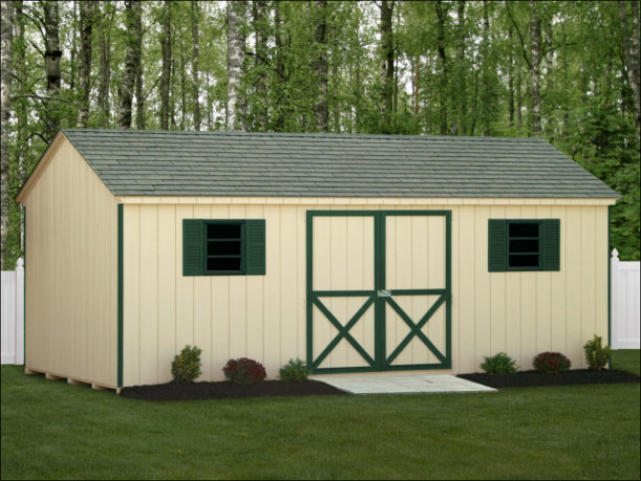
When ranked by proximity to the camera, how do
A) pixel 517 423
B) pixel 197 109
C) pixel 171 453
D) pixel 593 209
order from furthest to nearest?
pixel 197 109
pixel 593 209
pixel 517 423
pixel 171 453

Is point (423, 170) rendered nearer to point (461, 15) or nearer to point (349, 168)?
point (349, 168)

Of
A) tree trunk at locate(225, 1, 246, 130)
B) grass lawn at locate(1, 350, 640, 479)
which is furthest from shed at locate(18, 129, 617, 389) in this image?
tree trunk at locate(225, 1, 246, 130)

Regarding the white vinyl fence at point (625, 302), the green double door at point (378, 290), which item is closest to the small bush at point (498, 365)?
the green double door at point (378, 290)

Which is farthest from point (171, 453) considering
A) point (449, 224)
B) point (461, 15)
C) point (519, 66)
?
point (519, 66)

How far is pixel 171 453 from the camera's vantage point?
10773mm

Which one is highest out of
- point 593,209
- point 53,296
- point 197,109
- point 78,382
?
point 197,109

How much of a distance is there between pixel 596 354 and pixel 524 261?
62.8 inches

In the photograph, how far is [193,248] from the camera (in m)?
14.9

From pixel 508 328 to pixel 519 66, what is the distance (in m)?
21.9

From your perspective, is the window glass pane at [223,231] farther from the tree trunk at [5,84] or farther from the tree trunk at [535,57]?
the tree trunk at [535,57]

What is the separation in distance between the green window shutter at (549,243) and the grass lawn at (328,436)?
7.89ft

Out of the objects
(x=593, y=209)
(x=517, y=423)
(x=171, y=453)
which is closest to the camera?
(x=171, y=453)

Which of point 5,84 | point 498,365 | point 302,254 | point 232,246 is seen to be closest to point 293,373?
point 302,254

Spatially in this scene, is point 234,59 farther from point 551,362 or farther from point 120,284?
point 551,362
